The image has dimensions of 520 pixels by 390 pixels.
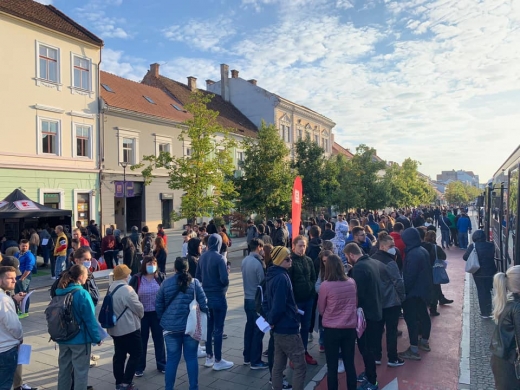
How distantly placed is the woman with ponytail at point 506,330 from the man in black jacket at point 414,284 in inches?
95.9

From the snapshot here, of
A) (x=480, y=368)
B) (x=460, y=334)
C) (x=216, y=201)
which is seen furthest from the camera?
(x=216, y=201)

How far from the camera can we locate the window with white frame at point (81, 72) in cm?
2234

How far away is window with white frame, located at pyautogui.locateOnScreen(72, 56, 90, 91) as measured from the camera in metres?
22.3

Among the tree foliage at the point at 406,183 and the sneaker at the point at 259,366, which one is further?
the tree foliage at the point at 406,183

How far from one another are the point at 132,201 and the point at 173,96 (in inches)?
442

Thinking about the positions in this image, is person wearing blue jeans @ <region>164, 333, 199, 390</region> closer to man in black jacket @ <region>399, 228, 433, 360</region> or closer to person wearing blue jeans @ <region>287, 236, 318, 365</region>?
person wearing blue jeans @ <region>287, 236, 318, 365</region>

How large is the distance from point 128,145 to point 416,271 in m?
23.6

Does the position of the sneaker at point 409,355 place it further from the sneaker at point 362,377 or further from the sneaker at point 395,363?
the sneaker at point 362,377

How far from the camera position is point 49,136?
21.1m

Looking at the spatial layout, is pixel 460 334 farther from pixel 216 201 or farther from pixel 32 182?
pixel 32 182

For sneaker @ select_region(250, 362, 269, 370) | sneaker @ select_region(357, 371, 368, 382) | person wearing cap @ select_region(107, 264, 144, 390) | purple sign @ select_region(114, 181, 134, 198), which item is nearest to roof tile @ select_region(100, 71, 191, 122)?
purple sign @ select_region(114, 181, 134, 198)

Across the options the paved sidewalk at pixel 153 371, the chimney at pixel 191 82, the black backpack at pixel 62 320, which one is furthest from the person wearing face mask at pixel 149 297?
the chimney at pixel 191 82

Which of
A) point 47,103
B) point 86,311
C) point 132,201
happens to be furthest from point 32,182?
point 86,311

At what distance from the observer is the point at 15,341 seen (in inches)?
164
